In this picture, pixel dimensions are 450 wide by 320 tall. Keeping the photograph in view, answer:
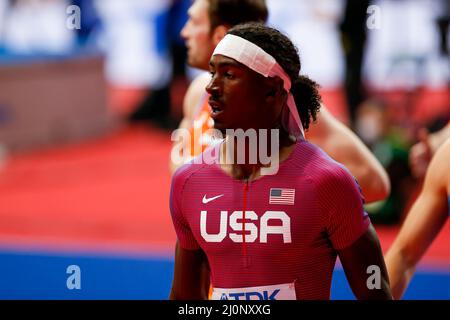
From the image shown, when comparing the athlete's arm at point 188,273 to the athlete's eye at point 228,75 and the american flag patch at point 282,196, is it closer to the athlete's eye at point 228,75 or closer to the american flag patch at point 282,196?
the american flag patch at point 282,196

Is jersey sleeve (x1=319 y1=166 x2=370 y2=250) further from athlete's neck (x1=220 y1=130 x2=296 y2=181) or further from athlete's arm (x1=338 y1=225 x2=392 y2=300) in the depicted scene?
athlete's neck (x1=220 y1=130 x2=296 y2=181)

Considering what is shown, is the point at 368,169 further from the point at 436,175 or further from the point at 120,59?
the point at 120,59

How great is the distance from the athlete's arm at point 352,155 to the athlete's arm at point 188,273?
2.73ft

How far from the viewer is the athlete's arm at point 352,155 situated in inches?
129

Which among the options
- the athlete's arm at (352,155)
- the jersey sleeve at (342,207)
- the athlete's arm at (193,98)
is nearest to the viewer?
the jersey sleeve at (342,207)

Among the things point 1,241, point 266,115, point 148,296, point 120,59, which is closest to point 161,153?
point 120,59

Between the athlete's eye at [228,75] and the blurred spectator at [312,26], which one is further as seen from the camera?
the blurred spectator at [312,26]

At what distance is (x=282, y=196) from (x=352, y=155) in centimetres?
88

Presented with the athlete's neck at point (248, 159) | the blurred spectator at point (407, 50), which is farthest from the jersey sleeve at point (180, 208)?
the blurred spectator at point (407, 50)

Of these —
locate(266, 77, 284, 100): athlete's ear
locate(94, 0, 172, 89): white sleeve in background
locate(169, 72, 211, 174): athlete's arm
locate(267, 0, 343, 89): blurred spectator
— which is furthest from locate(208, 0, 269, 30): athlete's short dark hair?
locate(94, 0, 172, 89): white sleeve in background

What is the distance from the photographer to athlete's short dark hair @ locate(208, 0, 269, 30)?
11.2 feet

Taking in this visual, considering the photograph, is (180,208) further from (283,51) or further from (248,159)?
(283,51)

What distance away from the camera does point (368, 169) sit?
129 inches

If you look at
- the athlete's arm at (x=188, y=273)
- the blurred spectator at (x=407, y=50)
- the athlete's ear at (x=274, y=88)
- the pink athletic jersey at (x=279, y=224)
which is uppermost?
the blurred spectator at (x=407, y=50)
